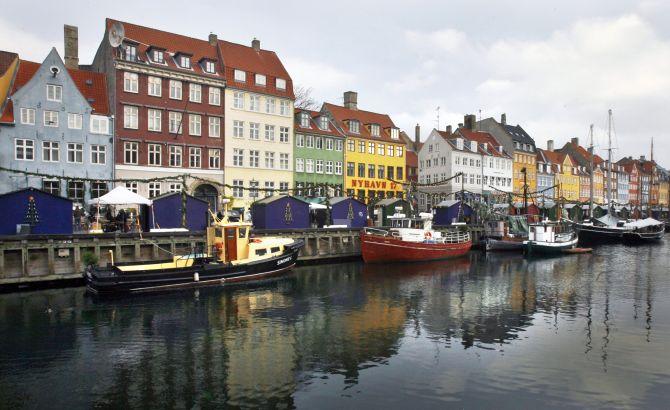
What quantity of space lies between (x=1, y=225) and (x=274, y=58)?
40436mm

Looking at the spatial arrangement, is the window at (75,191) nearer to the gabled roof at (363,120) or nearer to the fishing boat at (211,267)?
the fishing boat at (211,267)

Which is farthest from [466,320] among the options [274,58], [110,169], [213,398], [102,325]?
[274,58]

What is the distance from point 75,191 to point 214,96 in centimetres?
1736

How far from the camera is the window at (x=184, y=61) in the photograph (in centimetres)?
5194

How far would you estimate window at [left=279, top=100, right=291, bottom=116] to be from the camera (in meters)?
60.6

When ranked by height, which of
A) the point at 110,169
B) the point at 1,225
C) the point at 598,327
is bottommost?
the point at 598,327

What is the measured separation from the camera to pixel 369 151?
2810 inches

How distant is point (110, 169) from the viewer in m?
47.0

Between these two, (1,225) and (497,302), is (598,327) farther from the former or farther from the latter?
(1,225)

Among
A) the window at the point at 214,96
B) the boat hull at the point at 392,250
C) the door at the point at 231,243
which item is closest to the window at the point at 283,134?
the window at the point at 214,96

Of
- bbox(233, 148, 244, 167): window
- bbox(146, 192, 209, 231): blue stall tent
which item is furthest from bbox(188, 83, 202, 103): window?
bbox(146, 192, 209, 231): blue stall tent

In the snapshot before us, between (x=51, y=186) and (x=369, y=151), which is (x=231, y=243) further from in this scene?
(x=369, y=151)

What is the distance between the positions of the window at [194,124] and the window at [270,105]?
8.87 meters

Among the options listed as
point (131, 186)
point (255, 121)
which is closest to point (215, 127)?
point (255, 121)
